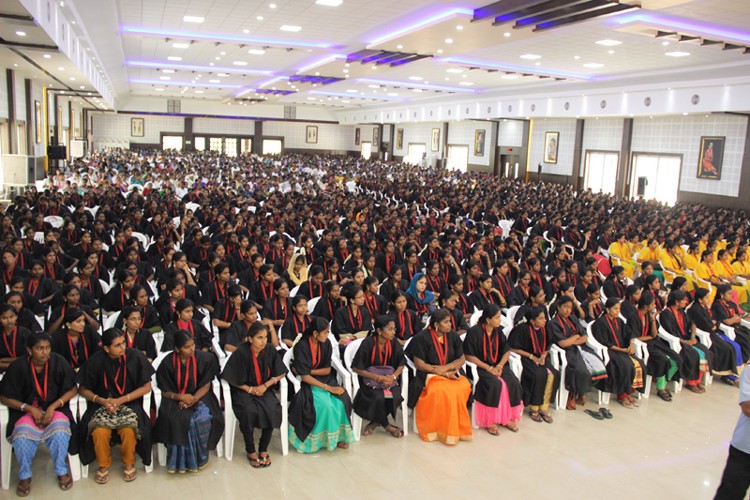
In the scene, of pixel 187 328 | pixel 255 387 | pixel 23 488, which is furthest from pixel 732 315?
pixel 23 488

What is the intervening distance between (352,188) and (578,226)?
1136cm

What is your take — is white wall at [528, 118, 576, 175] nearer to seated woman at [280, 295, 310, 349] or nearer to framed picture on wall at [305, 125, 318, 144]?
seated woman at [280, 295, 310, 349]

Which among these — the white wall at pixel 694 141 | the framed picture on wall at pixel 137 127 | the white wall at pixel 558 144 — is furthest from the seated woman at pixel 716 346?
the framed picture on wall at pixel 137 127

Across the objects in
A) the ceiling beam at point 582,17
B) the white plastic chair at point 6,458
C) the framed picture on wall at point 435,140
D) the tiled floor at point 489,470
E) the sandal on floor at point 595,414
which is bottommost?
the tiled floor at point 489,470

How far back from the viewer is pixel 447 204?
17.2 m

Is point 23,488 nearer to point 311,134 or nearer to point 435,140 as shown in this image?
point 435,140

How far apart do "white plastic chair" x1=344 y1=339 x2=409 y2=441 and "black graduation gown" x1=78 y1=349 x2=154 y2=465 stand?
5.28 feet

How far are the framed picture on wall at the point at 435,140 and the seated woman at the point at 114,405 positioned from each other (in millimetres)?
31651

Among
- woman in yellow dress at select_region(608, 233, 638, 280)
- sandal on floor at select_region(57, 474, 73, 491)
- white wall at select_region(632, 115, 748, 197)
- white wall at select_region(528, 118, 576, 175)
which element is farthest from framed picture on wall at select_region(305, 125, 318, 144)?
sandal on floor at select_region(57, 474, 73, 491)

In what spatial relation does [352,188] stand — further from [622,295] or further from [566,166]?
[622,295]

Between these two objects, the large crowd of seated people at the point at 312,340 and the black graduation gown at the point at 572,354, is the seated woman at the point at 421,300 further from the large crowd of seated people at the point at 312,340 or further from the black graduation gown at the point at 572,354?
the black graduation gown at the point at 572,354

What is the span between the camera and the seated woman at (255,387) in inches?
181

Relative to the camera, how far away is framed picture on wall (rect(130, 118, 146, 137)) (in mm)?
44531

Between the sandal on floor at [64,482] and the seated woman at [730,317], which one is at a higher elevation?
the seated woman at [730,317]
